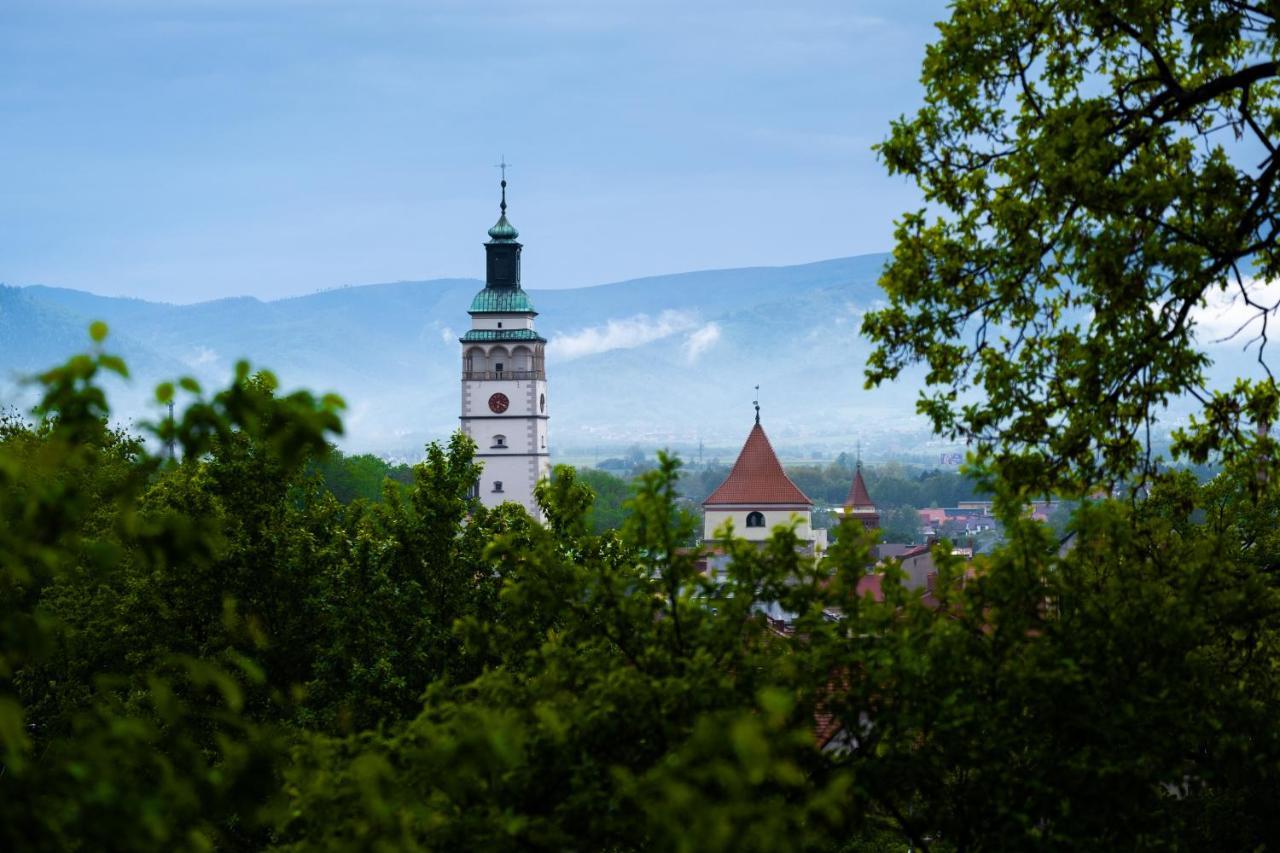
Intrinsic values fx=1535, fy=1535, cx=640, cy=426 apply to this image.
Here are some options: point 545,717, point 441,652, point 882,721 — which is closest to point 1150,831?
point 882,721

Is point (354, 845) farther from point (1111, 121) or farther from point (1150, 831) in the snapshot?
point (1111, 121)

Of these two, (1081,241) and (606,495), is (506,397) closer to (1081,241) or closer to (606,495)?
(606,495)

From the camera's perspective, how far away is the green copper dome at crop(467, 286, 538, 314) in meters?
117

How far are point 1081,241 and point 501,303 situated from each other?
107 meters

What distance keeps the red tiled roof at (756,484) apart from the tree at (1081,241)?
3028 inches

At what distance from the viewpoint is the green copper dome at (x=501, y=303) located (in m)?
117

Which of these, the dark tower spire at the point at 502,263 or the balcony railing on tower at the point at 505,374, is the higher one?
the dark tower spire at the point at 502,263

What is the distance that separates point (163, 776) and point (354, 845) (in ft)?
5.62

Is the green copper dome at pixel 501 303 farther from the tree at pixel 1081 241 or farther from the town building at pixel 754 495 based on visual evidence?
the tree at pixel 1081 241

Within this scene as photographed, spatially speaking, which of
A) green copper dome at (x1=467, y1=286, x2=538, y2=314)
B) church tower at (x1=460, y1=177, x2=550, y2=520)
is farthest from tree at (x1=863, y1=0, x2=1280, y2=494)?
green copper dome at (x1=467, y1=286, x2=538, y2=314)

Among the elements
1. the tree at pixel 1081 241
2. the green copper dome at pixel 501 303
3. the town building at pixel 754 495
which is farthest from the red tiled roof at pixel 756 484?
the tree at pixel 1081 241

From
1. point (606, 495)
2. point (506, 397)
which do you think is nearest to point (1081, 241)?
point (506, 397)

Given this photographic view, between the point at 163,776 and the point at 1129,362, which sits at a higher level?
the point at 1129,362

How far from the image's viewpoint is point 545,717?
26.6 ft
